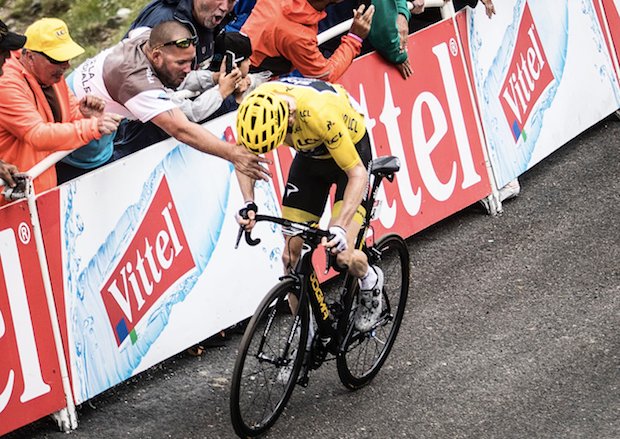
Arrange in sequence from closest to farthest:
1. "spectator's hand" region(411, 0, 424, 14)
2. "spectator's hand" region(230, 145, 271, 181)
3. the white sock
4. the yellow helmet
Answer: the yellow helmet < "spectator's hand" region(230, 145, 271, 181) < the white sock < "spectator's hand" region(411, 0, 424, 14)

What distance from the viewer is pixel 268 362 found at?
20.8ft

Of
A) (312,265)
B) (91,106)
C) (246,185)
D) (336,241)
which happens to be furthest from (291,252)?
(91,106)

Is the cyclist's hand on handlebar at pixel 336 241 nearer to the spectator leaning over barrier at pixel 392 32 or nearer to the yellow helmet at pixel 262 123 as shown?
the yellow helmet at pixel 262 123

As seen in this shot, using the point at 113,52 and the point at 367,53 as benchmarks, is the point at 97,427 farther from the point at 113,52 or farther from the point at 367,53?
the point at 367,53

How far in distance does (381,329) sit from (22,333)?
2253mm

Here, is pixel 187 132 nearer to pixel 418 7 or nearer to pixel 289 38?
pixel 289 38

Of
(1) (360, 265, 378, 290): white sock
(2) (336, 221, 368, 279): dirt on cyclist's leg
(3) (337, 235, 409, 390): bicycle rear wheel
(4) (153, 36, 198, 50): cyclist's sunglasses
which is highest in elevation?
(4) (153, 36, 198, 50): cyclist's sunglasses

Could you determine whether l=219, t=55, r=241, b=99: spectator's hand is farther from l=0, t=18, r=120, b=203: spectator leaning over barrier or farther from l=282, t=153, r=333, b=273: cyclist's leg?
l=282, t=153, r=333, b=273: cyclist's leg

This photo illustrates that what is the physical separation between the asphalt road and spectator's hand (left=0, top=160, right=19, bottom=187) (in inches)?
60.4

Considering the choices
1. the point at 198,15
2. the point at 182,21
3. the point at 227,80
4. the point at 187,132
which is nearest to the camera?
the point at 187,132

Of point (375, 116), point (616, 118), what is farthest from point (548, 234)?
point (616, 118)

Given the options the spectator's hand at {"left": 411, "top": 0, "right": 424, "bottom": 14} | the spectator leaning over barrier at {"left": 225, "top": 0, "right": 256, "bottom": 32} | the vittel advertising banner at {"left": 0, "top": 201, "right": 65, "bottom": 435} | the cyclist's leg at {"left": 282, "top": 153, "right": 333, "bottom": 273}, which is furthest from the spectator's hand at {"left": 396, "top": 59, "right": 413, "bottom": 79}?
the vittel advertising banner at {"left": 0, "top": 201, "right": 65, "bottom": 435}

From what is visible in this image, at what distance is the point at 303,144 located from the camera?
6.36m

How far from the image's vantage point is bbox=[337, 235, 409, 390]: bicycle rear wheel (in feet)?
22.5
